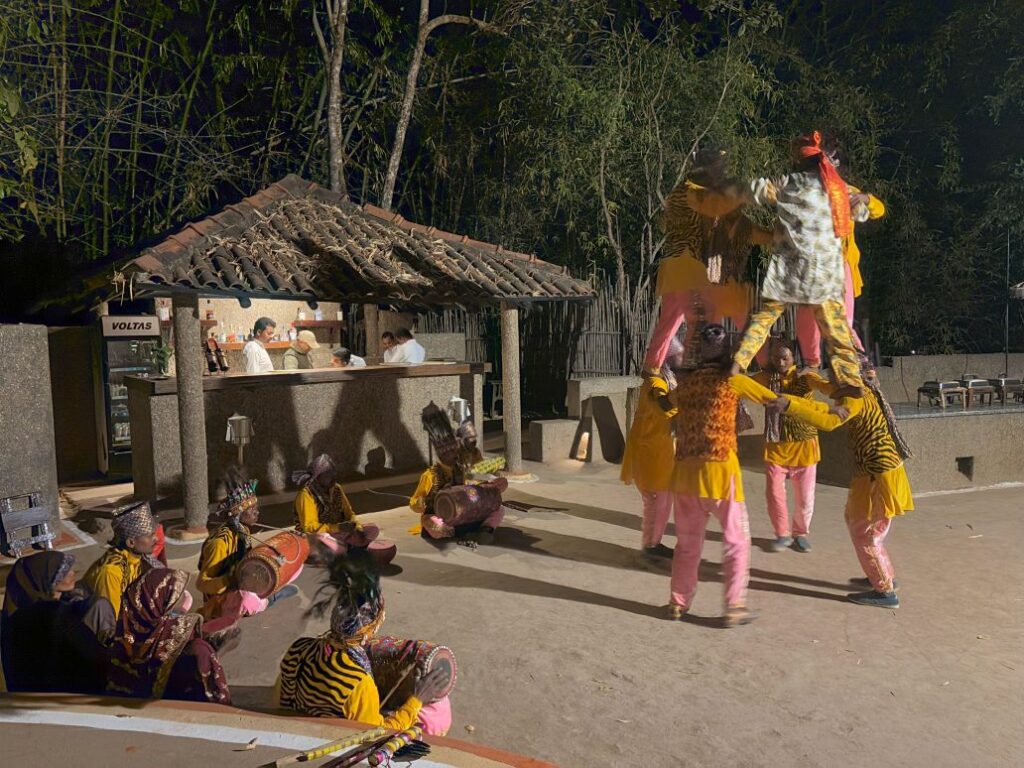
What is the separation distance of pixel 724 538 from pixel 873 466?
1.29 metres

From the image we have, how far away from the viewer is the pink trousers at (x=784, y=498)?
7.57 m

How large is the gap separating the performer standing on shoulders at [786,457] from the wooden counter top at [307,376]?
16.3 ft

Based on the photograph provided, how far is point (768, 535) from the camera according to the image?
8.27 meters

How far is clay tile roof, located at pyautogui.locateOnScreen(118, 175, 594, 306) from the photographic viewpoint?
26.1 feet

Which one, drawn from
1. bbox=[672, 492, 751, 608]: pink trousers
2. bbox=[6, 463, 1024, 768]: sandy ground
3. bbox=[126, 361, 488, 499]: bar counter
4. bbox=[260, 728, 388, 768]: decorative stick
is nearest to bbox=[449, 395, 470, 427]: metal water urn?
bbox=[126, 361, 488, 499]: bar counter

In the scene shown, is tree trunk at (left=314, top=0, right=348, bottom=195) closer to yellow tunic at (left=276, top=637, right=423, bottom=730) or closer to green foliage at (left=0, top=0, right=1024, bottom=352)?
green foliage at (left=0, top=0, right=1024, bottom=352)

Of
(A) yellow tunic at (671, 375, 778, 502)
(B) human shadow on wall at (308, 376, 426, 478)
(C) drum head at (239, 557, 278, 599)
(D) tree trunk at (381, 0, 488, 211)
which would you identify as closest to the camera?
(A) yellow tunic at (671, 375, 778, 502)

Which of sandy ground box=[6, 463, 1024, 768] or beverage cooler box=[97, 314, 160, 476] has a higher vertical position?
beverage cooler box=[97, 314, 160, 476]

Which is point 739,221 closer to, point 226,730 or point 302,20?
point 226,730

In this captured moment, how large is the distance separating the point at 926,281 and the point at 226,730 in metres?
17.4

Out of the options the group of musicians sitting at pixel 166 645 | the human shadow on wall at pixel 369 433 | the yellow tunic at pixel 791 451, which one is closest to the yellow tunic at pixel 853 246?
the yellow tunic at pixel 791 451

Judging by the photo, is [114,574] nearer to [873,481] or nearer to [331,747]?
[331,747]

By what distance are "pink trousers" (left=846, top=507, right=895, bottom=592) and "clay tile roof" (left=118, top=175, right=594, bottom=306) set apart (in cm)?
486

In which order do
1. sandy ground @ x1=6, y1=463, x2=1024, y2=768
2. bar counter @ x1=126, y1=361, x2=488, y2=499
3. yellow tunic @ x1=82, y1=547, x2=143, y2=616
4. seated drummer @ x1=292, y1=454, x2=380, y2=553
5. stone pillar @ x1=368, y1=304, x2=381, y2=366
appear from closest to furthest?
sandy ground @ x1=6, y1=463, x2=1024, y2=768 < yellow tunic @ x1=82, y1=547, x2=143, y2=616 < seated drummer @ x1=292, y1=454, x2=380, y2=553 < bar counter @ x1=126, y1=361, x2=488, y2=499 < stone pillar @ x1=368, y1=304, x2=381, y2=366
